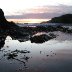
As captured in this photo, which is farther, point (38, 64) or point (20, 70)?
point (38, 64)

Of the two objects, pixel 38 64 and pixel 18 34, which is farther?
pixel 18 34

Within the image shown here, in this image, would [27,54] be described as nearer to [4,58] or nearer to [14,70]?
[4,58]

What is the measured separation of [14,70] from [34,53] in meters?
8.18

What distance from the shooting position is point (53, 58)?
25438 millimetres

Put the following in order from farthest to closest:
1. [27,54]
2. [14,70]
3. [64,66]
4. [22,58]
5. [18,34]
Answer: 1. [18,34]
2. [27,54]
3. [22,58]
4. [64,66]
5. [14,70]

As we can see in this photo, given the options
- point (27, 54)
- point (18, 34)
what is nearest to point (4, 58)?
point (27, 54)

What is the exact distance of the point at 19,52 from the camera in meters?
29.0

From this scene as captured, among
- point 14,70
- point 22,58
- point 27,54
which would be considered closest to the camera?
point 14,70

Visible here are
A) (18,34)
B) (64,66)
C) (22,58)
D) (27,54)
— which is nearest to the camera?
(64,66)

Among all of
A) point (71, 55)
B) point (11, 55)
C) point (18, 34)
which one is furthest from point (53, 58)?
point (18, 34)

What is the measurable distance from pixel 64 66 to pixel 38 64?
8.98 feet

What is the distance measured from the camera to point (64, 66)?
21.6 m

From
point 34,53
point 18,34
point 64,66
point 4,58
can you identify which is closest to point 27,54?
point 34,53

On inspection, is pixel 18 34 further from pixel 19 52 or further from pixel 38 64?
pixel 38 64
